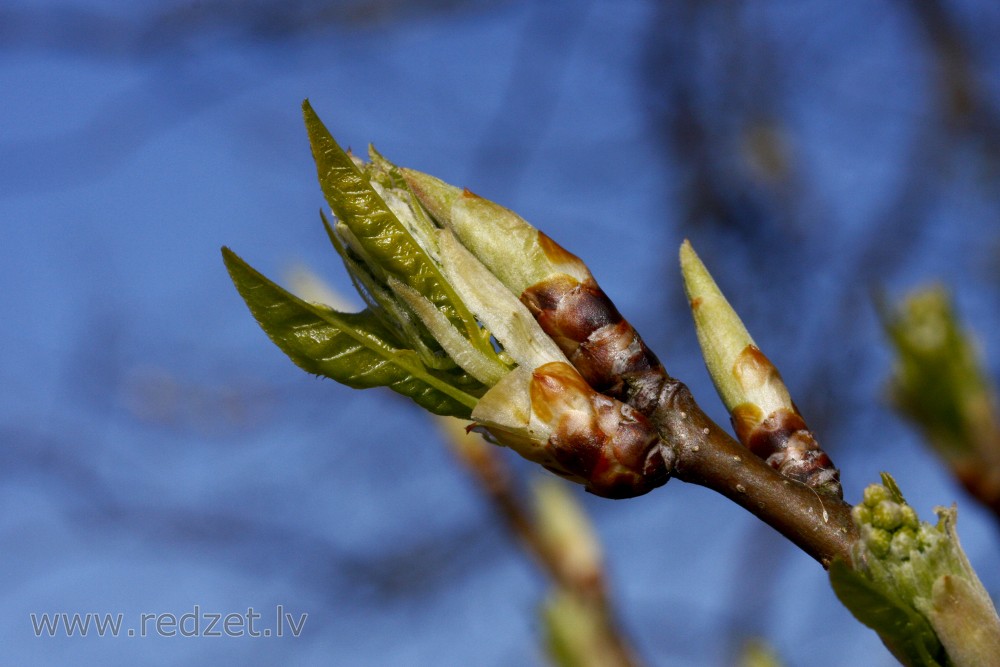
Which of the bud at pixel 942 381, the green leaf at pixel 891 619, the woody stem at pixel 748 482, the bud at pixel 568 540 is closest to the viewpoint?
the green leaf at pixel 891 619

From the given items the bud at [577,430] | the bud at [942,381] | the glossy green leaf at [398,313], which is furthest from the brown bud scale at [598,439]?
the bud at [942,381]

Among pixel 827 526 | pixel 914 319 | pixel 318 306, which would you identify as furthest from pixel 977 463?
pixel 318 306

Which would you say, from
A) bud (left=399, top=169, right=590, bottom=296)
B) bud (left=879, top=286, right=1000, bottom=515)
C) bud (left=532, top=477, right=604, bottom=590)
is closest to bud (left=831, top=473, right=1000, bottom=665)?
bud (left=399, top=169, right=590, bottom=296)

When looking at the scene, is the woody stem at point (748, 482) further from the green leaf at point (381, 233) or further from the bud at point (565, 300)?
the green leaf at point (381, 233)

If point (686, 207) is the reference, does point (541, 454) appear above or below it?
below

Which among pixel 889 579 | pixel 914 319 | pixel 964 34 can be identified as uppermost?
pixel 964 34

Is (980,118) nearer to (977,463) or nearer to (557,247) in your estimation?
(977,463)
